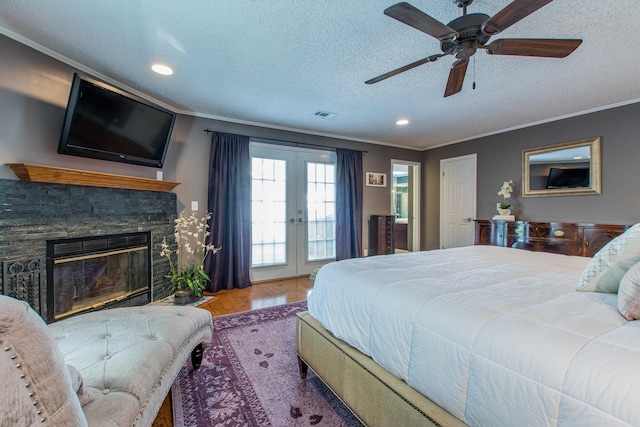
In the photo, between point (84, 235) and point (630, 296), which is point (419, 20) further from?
point (84, 235)

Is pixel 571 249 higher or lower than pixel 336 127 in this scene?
lower

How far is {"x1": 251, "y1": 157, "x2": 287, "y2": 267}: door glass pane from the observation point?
4.22 meters

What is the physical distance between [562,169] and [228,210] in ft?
15.2

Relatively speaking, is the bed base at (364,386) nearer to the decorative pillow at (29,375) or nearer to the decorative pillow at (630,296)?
the decorative pillow at (630,296)

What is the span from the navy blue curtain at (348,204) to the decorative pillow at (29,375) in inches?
168

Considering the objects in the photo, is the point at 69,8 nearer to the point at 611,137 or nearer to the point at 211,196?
the point at 211,196

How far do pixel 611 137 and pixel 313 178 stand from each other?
389 cm

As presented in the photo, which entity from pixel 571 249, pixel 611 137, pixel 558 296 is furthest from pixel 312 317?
pixel 611 137

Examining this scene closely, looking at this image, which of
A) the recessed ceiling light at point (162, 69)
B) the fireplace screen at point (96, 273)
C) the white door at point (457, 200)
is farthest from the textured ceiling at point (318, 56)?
the fireplace screen at point (96, 273)

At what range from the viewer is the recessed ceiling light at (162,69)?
2.53m

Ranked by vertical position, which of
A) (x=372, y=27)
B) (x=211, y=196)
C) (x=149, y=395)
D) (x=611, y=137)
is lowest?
(x=149, y=395)

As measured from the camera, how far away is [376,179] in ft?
17.5

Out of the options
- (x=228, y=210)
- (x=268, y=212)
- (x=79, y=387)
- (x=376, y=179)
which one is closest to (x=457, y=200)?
(x=376, y=179)

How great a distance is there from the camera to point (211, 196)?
3.85 metres
